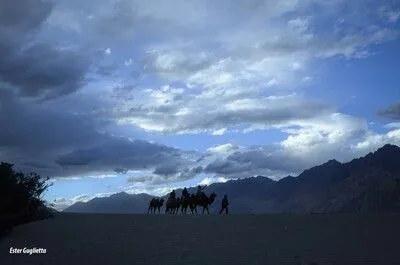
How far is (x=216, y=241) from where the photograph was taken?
70.5 feet

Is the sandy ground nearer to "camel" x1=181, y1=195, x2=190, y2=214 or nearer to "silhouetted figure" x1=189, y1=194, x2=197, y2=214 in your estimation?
"silhouetted figure" x1=189, y1=194, x2=197, y2=214

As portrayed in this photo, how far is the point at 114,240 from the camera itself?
22828 millimetres

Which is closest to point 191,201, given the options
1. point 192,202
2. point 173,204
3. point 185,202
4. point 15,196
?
point 192,202

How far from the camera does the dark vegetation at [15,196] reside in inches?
965

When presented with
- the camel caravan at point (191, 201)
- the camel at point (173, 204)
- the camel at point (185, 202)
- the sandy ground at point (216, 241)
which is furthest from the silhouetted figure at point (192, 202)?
the sandy ground at point (216, 241)

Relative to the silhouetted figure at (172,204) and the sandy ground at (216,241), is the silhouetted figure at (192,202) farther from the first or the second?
the sandy ground at (216,241)

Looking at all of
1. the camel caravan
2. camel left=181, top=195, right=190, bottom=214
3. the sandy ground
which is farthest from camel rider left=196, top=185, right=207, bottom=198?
the sandy ground

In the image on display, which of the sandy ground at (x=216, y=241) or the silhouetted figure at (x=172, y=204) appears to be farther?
the silhouetted figure at (x=172, y=204)

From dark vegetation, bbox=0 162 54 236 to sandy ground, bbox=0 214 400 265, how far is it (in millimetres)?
773

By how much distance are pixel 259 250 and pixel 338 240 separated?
3.49 m

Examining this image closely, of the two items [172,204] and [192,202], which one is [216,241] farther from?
[172,204]

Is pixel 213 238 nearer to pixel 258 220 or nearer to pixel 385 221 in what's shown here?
pixel 258 220

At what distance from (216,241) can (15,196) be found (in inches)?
418

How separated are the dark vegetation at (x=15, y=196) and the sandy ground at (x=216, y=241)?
0.77 meters
